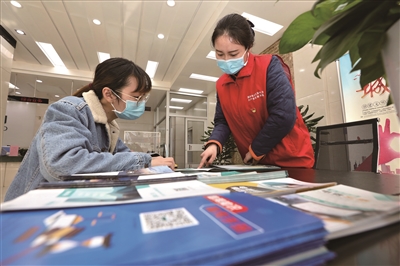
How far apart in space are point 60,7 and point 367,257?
13.3ft

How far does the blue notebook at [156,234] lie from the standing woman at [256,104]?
2.43 ft

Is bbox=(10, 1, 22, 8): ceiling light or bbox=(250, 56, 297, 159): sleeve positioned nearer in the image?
bbox=(250, 56, 297, 159): sleeve

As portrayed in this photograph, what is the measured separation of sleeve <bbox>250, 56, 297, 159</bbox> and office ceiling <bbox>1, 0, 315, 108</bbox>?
207cm

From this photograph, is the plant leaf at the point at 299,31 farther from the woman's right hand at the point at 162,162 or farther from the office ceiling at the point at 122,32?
the office ceiling at the point at 122,32

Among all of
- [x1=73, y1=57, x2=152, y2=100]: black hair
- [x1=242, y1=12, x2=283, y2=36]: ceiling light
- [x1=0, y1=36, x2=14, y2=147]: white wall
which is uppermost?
[x1=242, y1=12, x2=283, y2=36]: ceiling light

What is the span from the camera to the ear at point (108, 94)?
93 centimetres

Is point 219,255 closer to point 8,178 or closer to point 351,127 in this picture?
point 351,127

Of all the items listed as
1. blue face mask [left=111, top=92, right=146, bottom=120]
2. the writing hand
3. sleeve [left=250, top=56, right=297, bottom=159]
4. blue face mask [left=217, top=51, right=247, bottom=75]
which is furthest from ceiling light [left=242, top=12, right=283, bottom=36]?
blue face mask [left=111, top=92, right=146, bottom=120]

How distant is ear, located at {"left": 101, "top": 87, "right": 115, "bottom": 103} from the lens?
0.93 metres

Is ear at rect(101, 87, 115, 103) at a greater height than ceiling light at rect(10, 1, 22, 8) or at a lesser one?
lesser

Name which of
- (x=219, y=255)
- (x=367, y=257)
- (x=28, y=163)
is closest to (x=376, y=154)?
(x=367, y=257)

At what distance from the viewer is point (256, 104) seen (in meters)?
1.00

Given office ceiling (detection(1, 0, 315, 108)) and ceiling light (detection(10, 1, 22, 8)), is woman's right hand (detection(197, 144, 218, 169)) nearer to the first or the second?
office ceiling (detection(1, 0, 315, 108))

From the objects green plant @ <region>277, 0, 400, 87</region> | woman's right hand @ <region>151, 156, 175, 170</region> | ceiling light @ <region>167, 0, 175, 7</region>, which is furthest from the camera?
ceiling light @ <region>167, 0, 175, 7</region>
